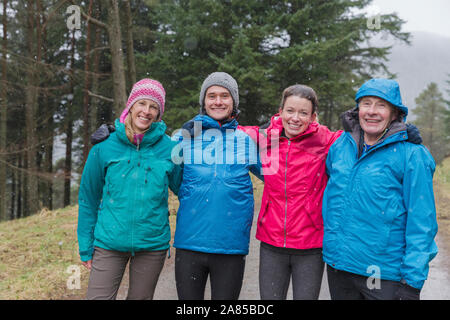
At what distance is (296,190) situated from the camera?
2859 millimetres

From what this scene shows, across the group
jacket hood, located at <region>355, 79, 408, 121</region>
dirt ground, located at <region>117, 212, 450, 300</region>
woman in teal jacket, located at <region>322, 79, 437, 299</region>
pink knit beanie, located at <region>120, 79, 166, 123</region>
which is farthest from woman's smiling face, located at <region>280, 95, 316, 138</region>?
dirt ground, located at <region>117, 212, 450, 300</region>

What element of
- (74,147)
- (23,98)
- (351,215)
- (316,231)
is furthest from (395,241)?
(74,147)

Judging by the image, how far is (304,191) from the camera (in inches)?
112

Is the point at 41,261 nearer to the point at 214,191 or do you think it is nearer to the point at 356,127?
the point at 214,191

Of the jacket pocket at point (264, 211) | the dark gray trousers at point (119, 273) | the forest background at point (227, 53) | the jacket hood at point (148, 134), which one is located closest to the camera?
the dark gray trousers at point (119, 273)

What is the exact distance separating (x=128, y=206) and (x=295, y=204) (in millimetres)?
1323

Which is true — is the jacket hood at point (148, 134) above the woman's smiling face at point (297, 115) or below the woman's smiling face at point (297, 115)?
below

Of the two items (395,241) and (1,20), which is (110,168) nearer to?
(395,241)

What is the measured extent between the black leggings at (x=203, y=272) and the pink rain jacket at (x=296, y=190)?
Answer: 1.31 ft

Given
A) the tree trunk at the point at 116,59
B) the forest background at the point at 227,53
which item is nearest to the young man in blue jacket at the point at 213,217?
the tree trunk at the point at 116,59

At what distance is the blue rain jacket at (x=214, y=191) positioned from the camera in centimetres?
279

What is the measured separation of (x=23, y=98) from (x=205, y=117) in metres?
17.1

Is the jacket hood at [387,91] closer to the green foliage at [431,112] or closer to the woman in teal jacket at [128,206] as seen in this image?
the woman in teal jacket at [128,206]
